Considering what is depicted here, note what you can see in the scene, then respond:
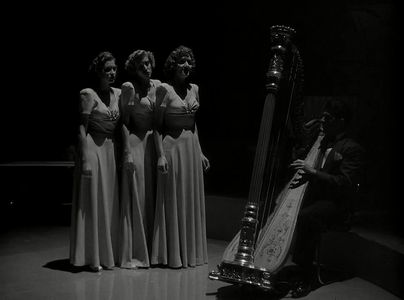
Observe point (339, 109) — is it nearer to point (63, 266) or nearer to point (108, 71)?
point (108, 71)

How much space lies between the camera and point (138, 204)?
4574 mm

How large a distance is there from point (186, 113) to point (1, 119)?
1.36 meters

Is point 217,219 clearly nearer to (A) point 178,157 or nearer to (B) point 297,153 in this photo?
(A) point 178,157

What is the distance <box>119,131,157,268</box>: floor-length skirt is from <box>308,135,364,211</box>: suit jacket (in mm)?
1333

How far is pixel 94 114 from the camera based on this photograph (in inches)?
174

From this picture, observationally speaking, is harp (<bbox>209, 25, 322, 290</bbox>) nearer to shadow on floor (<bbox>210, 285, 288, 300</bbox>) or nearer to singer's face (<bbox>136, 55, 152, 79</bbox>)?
shadow on floor (<bbox>210, 285, 288, 300</bbox>)

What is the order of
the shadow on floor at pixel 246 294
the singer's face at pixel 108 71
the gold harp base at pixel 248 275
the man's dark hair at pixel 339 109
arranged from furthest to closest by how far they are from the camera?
the singer's face at pixel 108 71
the man's dark hair at pixel 339 109
the shadow on floor at pixel 246 294
the gold harp base at pixel 248 275

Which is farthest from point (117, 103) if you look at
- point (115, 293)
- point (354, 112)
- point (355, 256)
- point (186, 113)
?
point (355, 256)

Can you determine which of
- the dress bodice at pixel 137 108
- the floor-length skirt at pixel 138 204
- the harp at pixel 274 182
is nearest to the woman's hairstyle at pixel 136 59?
the dress bodice at pixel 137 108

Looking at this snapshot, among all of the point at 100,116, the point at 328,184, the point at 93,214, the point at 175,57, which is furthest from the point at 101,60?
the point at 328,184

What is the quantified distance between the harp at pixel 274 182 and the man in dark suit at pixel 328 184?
0.07 meters

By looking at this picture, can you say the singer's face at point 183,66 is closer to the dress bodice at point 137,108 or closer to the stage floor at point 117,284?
the dress bodice at point 137,108

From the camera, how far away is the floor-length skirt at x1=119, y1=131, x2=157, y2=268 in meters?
4.54

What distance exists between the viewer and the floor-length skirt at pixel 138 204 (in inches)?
179
